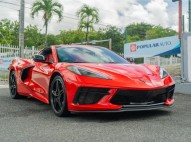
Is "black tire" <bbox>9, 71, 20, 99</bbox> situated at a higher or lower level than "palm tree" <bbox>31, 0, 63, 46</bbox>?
lower

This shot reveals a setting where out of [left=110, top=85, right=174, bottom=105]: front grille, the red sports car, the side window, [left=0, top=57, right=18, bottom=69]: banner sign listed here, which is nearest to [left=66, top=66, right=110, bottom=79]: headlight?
the red sports car

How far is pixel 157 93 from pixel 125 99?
49cm

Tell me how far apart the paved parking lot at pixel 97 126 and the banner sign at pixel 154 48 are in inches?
287

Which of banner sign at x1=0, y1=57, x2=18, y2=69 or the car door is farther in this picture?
banner sign at x1=0, y1=57, x2=18, y2=69

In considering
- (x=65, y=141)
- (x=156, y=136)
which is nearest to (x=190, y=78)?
(x=156, y=136)


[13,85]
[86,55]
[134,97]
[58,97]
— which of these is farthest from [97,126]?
[13,85]

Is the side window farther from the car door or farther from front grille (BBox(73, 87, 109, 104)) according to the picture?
front grille (BBox(73, 87, 109, 104))

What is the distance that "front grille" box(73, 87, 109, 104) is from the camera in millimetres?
4664

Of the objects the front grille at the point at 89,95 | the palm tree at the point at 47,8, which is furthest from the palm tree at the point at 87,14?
the front grille at the point at 89,95

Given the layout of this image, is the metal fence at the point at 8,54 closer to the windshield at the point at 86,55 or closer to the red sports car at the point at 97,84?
the windshield at the point at 86,55

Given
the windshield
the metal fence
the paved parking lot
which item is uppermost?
the metal fence

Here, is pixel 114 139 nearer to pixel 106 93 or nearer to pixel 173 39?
pixel 106 93

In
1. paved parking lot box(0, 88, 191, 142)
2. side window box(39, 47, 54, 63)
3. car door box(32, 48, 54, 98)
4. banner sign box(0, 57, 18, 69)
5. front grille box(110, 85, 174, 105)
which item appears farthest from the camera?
banner sign box(0, 57, 18, 69)

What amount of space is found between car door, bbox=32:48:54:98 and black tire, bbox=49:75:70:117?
0.76 feet
